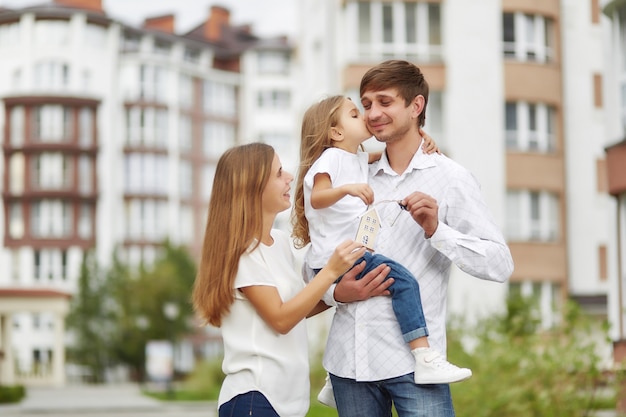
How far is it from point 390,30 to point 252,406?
3496cm

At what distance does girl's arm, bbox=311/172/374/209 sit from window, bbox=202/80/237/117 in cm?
8766

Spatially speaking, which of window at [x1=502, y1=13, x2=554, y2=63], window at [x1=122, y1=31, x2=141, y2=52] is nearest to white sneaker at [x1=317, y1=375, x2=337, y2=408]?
window at [x1=502, y1=13, x2=554, y2=63]

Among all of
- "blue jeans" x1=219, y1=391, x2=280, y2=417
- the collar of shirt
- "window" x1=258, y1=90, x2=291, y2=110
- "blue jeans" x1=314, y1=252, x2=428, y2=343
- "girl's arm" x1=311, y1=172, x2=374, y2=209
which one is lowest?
"blue jeans" x1=219, y1=391, x2=280, y2=417

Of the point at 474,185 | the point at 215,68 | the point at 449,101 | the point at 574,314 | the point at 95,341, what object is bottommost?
the point at 95,341

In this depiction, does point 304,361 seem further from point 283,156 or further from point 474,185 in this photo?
point 283,156

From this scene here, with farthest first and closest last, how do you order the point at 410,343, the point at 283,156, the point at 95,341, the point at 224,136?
the point at 224,136, the point at 283,156, the point at 95,341, the point at 410,343

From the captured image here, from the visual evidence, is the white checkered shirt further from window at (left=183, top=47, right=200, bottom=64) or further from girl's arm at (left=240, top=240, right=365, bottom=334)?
window at (left=183, top=47, right=200, bottom=64)

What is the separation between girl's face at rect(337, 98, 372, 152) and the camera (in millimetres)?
4754

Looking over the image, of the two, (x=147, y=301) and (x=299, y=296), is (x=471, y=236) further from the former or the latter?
(x=147, y=301)

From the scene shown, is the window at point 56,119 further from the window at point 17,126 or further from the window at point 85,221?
the window at point 85,221

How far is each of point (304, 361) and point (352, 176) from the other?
73 centimetres

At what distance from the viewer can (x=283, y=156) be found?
85562 mm

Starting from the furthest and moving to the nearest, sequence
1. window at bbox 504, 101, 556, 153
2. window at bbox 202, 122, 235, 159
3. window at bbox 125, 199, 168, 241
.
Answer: window at bbox 202, 122, 235, 159 < window at bbox 125, 199, 168, 241 < window at bbox 504, 101, 556, 153

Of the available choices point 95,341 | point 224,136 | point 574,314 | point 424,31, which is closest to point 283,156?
point 224,136
